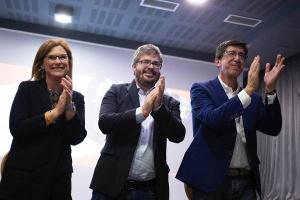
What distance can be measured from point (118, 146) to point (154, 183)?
269 mm

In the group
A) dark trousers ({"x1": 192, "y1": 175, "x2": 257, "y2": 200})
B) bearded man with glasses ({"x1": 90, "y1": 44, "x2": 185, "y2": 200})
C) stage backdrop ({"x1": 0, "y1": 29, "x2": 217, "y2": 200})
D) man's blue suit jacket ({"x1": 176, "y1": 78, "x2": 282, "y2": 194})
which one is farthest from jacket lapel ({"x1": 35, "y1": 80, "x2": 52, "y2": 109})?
stage backdrop ({"x1": 0, "y1": 29, "x2": 217, "y2": 200})

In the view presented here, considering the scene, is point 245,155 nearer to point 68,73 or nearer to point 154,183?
point 154,183

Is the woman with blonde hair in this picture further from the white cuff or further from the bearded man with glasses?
the white cuff

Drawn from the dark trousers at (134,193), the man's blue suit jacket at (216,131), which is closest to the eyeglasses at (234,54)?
the man's blue suit jacket at (216,131)

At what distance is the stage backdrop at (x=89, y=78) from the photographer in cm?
483

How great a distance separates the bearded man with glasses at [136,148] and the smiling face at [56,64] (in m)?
0.30

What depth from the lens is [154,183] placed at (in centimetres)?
183

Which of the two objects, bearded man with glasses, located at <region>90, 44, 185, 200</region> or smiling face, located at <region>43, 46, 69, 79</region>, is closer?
bearded man with glasses, located at <region>90, 44, 185, 200</region>

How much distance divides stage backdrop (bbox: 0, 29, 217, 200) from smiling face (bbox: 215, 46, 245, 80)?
10.6 feet

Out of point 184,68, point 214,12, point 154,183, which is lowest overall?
point 154,183

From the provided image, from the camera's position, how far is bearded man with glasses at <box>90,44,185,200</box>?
1765 mm

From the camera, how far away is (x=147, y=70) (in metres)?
1.99

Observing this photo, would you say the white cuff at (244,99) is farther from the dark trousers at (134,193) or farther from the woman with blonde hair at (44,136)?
the woman with blonde hair at (44,136)

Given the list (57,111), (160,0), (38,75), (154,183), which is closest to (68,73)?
(38,75)
